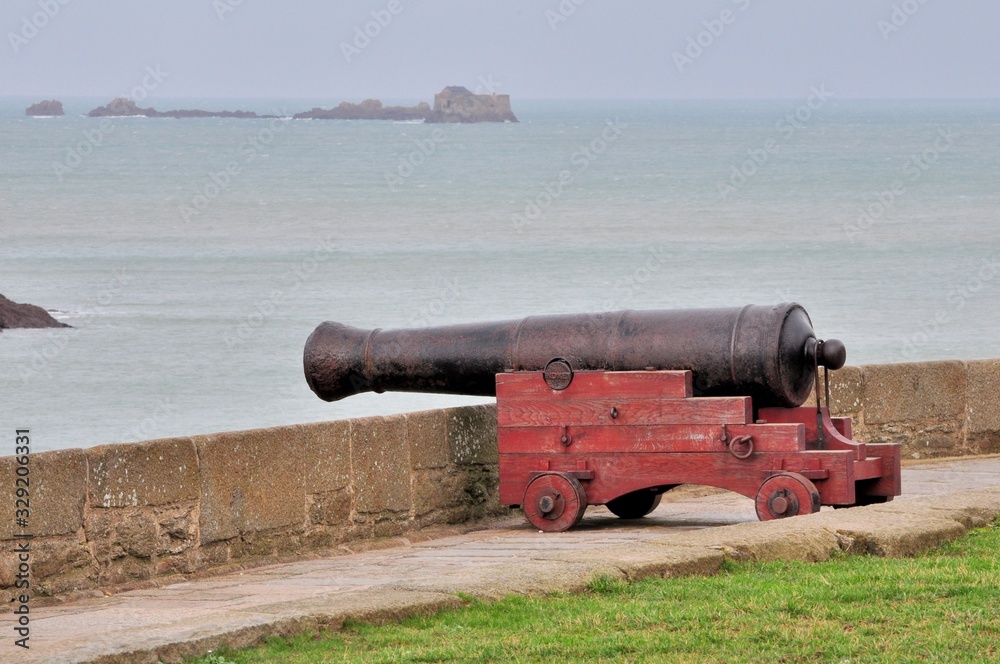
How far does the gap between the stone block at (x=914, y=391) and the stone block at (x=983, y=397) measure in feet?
0.19

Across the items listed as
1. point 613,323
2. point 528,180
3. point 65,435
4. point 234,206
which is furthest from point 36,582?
point 528,180

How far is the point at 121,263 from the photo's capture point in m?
50.4

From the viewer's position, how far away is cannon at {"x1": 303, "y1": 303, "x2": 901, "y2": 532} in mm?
7023

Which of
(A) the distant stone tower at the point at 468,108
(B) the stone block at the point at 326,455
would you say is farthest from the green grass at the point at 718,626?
(A) the distant stone tower at the point at 468,108

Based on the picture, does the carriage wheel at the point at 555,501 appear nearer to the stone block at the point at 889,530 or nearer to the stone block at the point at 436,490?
the stone block at the point at 436,490

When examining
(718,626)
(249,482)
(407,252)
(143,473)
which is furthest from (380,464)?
(407,252)

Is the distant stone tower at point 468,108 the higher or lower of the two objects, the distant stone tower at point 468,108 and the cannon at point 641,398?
the higher

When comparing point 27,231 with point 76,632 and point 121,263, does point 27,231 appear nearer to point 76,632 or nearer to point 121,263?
point 121,263

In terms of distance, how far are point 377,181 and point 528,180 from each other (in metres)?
7.58

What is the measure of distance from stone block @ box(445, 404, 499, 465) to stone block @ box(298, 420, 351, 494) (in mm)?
666

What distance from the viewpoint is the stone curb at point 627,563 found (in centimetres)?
440

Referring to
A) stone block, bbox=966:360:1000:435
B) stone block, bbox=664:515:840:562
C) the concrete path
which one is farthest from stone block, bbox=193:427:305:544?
stone block, bbox=966:360:1000:435

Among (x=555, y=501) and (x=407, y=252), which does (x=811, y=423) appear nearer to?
(x=555, y=501)

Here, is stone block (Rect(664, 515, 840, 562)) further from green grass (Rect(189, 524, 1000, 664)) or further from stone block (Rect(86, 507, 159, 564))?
stone block (Rect(86, 507, 159, 564))
